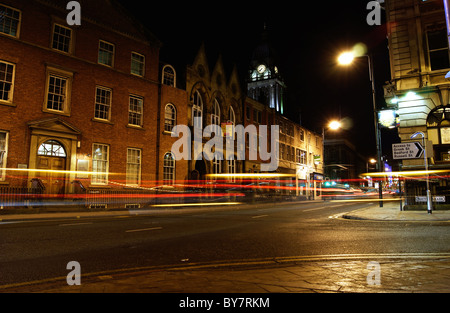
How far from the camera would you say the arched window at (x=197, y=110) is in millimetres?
31469

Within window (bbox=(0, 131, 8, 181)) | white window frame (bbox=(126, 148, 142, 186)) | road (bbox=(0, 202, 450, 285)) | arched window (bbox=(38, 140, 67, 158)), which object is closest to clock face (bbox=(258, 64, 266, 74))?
white window frame (bbox=(126, 148, 142, 186))

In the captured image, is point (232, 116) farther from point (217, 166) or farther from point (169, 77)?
point (169, 77)

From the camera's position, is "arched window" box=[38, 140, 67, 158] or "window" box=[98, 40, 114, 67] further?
"window" box=[98, 40, 114, 67]

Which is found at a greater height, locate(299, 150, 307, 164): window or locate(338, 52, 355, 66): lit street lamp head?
locate(338, 52, 355, 66): lit street lamp head

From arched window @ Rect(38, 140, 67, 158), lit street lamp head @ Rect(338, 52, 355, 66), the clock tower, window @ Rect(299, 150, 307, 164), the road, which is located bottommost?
the road

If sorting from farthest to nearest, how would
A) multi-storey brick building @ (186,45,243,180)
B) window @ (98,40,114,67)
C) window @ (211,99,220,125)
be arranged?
window @ (211,99,220,125), multi-storey brick building @ (186,45,243,180), window @ (98,40,114,67)

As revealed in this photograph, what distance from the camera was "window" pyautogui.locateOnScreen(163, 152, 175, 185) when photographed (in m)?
27.7

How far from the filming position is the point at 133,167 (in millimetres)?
25188

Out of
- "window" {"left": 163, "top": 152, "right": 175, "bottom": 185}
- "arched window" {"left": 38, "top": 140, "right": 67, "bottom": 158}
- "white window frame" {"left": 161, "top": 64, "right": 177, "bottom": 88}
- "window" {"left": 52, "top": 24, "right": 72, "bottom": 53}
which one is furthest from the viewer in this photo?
"white window frame" {"left": 161, "top": 64, "right": 177, "bottom": 88}

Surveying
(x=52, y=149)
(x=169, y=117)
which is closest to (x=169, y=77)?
(x=169, y=117)

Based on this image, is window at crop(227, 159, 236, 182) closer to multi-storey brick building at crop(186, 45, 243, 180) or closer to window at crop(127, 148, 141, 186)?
multi-storey brick building at crop(186, 45, 243, 180)

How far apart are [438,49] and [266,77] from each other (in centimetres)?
6074

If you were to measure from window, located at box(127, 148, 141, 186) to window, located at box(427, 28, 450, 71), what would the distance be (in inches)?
827
